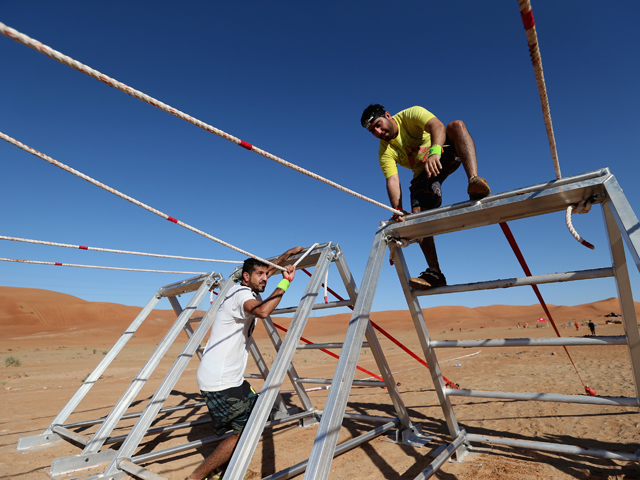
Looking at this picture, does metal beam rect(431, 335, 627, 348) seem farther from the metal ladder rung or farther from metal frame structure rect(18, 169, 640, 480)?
the metal ladder rung

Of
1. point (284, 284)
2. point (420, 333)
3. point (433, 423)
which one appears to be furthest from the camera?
point (433, 423)

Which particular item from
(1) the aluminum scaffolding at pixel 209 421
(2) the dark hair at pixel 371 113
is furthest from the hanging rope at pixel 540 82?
(1) the aluminum scaffolding at pixel 209 421

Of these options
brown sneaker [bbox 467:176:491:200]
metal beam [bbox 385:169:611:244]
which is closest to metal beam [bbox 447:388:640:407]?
metal beam [bbox 385:169:611:244]

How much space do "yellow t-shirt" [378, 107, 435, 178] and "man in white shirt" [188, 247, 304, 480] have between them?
1.35 m

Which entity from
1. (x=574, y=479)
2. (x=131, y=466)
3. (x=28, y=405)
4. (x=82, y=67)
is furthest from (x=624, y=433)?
(x=28, y=405)

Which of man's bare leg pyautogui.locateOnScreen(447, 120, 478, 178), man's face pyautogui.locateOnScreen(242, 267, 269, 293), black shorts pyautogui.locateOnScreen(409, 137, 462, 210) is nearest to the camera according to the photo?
man's bare leg pyautogui.locateOnScreen(447, 120, 478, 178)

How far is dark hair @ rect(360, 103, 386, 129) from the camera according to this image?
120 inches

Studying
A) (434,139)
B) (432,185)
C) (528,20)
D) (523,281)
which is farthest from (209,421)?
(528,20)

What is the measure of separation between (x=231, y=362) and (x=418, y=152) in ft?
8.28

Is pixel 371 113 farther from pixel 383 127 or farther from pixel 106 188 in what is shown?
pixel 106 188

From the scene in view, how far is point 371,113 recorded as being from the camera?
10.1ft

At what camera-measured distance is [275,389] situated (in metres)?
2.44

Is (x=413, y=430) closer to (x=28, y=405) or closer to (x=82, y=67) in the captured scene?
(x=82, y=67)

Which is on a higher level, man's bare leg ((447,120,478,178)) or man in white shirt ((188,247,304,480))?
man's bare leg ((447,120,478,178))
